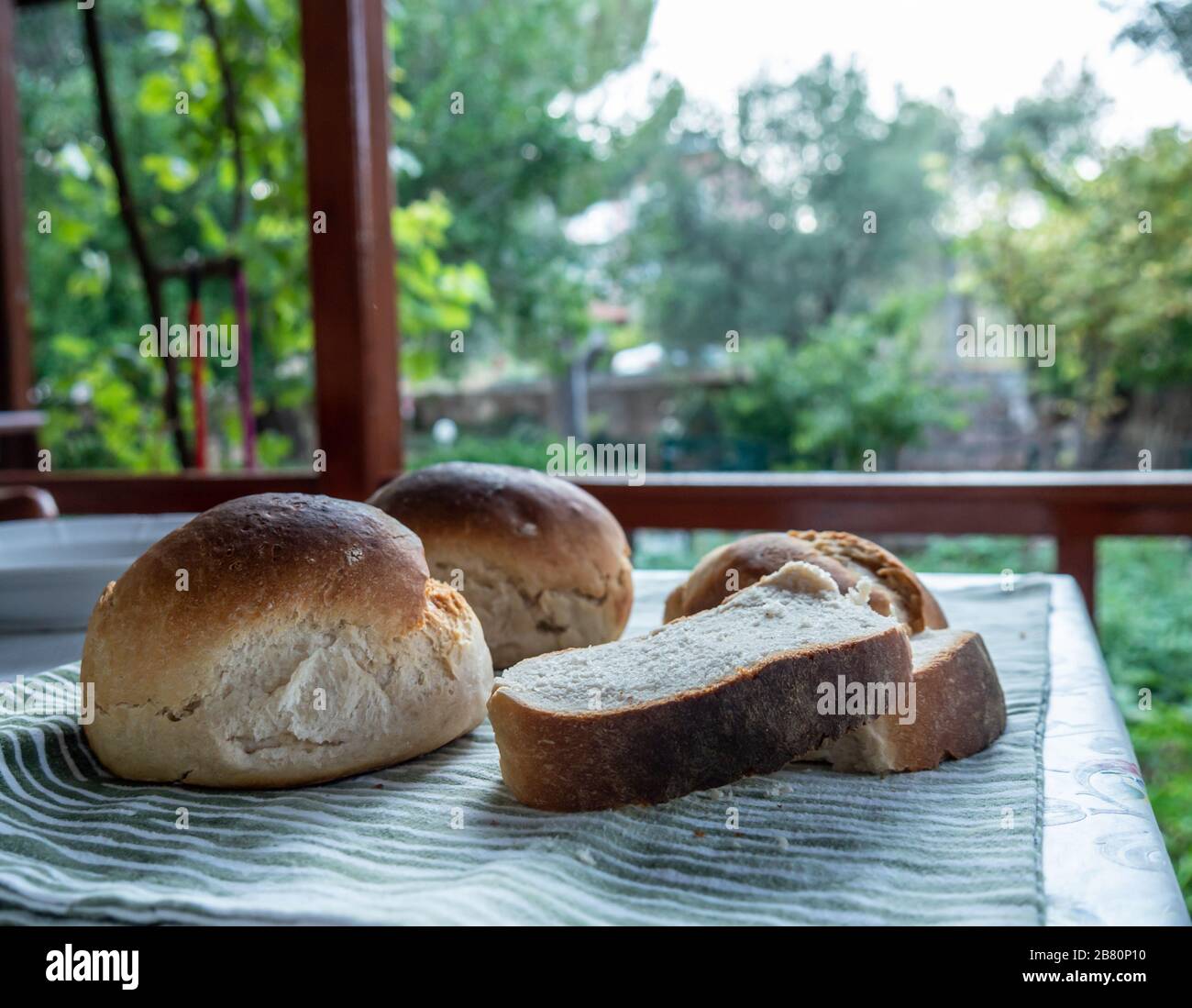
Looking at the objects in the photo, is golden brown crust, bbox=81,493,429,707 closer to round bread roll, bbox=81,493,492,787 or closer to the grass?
round bread roll, bbox=81,493,492,787

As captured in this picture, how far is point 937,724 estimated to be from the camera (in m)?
0.84

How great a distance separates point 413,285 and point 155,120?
10.6 ft

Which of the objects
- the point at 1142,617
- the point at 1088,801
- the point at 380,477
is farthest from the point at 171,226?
the point at 1088,801

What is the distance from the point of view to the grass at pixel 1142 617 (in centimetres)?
353

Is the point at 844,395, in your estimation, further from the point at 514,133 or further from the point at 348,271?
the point at 348,271

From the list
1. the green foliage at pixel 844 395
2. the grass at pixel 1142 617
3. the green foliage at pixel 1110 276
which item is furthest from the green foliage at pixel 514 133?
the green foliage at pixel 1110 276

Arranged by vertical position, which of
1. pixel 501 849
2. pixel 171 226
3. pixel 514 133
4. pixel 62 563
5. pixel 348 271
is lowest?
pixel 501 849

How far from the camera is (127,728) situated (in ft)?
2.65

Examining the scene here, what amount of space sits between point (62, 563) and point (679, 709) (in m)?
0.81

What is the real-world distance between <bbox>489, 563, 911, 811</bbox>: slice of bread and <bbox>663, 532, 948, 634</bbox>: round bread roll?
160 millimetres

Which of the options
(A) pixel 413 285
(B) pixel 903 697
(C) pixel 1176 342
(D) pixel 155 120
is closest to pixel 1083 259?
(C) pixel 1176 342

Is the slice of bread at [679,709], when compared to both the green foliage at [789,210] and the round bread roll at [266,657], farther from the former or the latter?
the green foliage at [789,210]

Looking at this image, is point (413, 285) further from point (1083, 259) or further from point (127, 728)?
point (1083, 259)

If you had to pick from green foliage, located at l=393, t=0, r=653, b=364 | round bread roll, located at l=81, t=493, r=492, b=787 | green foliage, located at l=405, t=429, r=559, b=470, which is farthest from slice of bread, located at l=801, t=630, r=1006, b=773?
green foliage, located at l=393, t=0, r=653, b=364
